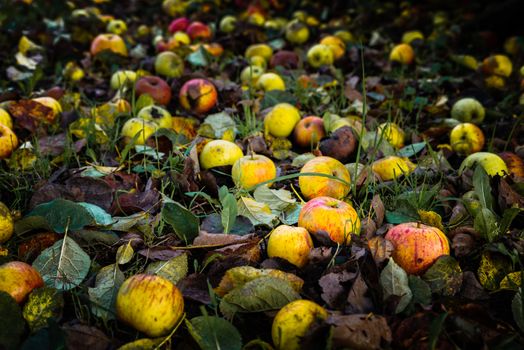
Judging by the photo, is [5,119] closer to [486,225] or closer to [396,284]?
[396,284]

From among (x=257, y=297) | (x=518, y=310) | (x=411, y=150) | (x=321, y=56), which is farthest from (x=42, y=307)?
(x=321, y=56)

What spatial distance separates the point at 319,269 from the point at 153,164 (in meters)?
1.23

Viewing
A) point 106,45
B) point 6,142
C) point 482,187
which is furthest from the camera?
point 106,45

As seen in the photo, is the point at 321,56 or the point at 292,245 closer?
the point at 292,245

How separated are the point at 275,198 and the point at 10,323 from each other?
1.17 m

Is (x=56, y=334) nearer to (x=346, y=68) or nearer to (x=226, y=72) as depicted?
(x=226, y=72)

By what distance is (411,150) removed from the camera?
2.78 meters

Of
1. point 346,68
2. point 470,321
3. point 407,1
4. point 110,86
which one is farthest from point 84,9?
point 470,321

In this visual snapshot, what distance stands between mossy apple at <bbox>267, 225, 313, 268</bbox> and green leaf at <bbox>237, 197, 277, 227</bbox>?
221mm

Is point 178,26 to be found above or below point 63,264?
above

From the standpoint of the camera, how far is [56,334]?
1418 mm

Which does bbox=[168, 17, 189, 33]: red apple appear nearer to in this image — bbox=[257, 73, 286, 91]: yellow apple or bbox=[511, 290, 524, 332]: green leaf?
bbox=[257, 73, 286, 91]: yellow apple

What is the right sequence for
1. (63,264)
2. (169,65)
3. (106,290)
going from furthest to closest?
(169,65), (63,264), (106,290)

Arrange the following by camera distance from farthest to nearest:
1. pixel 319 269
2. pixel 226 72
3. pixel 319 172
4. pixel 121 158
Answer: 1. pixel 226 72
2. pixel 121 158
3. pixel 319 172
4. pixel 319 269
